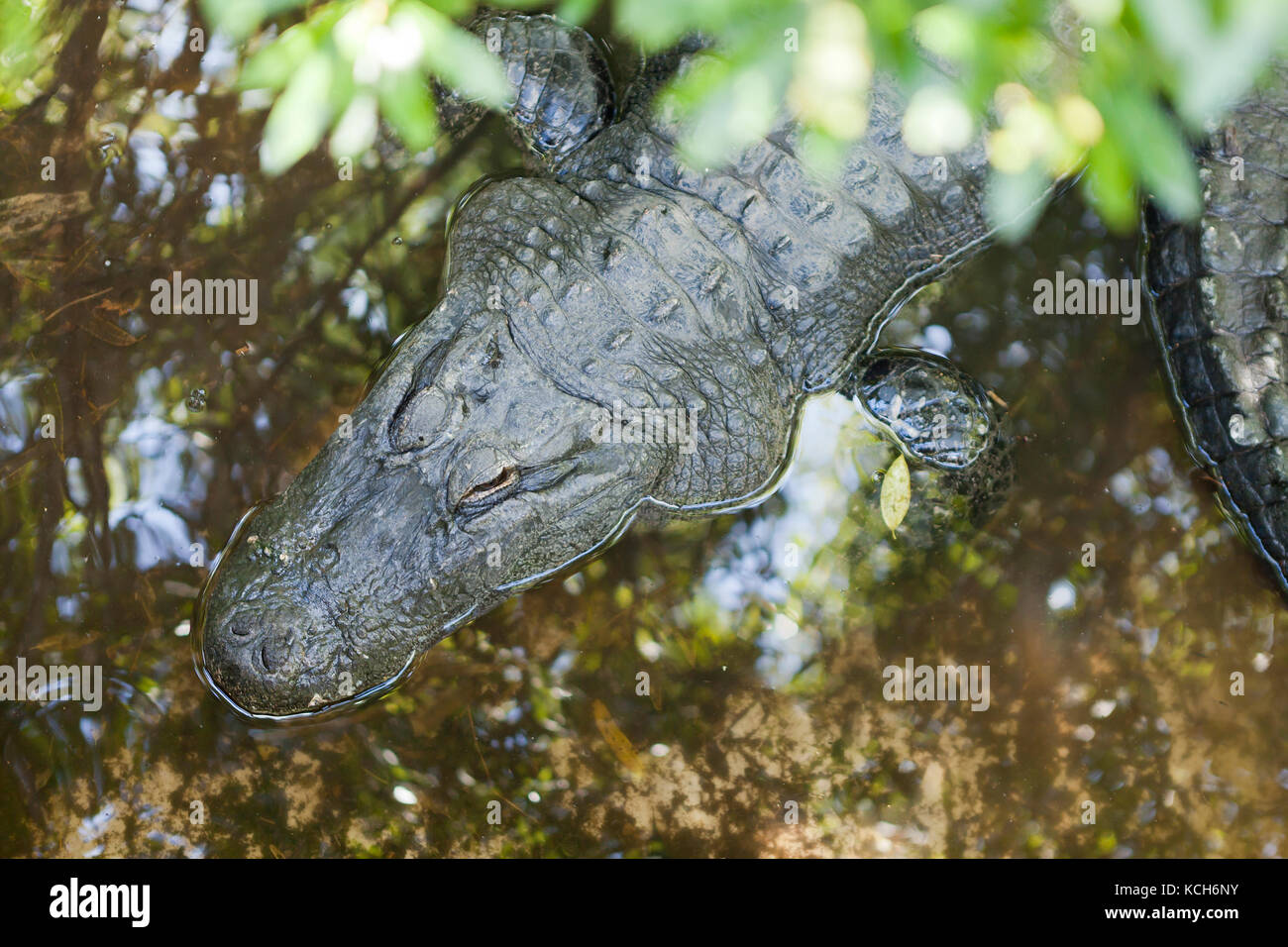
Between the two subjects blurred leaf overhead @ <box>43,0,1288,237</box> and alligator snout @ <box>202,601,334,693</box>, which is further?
alligator snout @ <box>202,601,334,693</box>

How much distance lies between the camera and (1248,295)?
374 centimetres

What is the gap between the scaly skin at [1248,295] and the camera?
12.1ft

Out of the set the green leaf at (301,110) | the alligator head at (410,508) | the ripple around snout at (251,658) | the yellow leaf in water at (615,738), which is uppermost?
the green leaf at (301,110)

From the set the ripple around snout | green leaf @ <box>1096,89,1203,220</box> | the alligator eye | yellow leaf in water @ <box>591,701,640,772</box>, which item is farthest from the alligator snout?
green leaf @ <box>1096,89,1203,220</box>

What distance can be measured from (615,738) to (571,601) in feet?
2.02

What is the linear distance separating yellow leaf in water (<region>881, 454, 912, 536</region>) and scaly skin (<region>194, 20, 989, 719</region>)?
47cm

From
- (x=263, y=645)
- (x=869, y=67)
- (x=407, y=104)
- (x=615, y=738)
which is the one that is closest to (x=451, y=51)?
(x=407, y=104)

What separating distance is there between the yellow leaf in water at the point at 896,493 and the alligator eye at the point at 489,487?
69.3 inches

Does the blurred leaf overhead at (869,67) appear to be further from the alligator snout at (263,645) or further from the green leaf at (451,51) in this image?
the alligator snout at (263,645)

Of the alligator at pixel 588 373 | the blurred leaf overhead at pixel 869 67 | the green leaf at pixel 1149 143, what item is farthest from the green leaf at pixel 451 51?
the alligator at pixel 588 373

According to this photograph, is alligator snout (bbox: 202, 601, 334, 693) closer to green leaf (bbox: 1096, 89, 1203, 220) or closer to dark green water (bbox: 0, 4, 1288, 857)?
dark green water (bbox: 0, 4, 1288, 857)

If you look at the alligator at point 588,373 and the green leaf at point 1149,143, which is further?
the alligator at point 588,373

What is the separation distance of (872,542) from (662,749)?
4.26 feet

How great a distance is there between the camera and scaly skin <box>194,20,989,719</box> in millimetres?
3268
